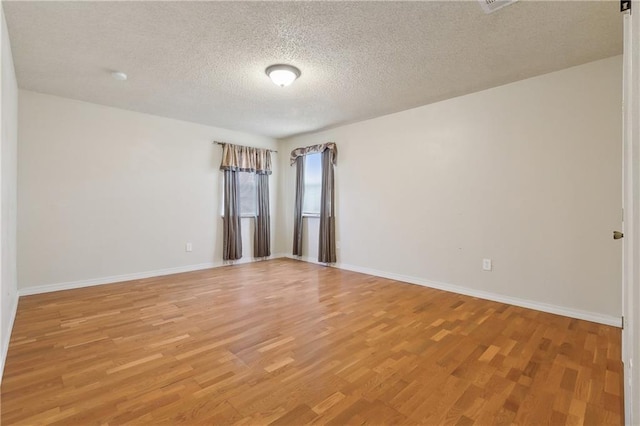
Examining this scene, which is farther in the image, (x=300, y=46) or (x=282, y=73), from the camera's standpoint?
(x=282, y=73)

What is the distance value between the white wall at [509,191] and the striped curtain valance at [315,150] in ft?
1.73

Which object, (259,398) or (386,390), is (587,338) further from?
(259,398)

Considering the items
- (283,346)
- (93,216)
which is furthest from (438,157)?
(93,216)

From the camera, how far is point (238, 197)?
17.3ft

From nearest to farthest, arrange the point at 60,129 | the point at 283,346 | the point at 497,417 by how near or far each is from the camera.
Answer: the point at 497,417, the point at 283,346, the point at 60,129

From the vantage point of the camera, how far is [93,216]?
3.91 m

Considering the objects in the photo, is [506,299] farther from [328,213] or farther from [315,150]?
[315,150]

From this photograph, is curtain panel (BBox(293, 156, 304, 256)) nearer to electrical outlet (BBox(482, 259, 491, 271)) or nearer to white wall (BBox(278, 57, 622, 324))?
white wall (BBox(278, 57, 622, 324))

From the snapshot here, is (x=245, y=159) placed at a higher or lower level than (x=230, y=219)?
higher

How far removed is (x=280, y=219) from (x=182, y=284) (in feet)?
8.48

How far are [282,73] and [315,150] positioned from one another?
8.29ft

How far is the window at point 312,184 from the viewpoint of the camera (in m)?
5.46

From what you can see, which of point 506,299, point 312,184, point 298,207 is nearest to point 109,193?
point 298,207

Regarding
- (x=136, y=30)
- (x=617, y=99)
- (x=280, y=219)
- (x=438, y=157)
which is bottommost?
(x=280, y=219)
